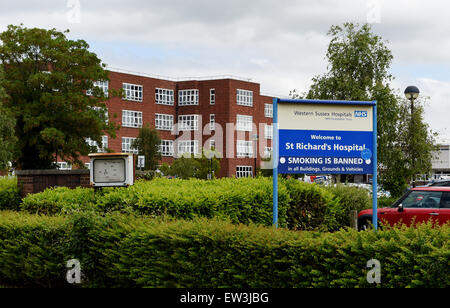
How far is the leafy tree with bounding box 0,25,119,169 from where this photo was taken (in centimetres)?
4872

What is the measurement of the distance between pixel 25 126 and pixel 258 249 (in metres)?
44.4

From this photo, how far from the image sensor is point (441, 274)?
208 inches

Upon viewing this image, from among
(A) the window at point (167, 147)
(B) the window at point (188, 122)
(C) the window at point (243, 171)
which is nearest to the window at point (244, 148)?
(C) the window at point (243, 171)

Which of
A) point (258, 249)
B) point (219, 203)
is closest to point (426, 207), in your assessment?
point (219, 203)

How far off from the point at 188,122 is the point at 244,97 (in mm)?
8444

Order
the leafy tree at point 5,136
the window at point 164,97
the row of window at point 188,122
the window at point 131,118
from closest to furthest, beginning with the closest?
the leafy tree at point 5,136 → the window at point 131,118 → the row of window at point 188,122 → the window at point 164,97

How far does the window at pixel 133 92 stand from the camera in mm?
79250

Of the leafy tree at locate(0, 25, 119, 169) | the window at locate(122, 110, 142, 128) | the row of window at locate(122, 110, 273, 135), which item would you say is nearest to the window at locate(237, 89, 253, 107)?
the row of window at locate(122, 110, 273, 135)

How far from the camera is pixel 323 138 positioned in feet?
32.8

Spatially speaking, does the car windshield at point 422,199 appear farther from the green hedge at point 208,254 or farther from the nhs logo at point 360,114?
the green hedge at point 208,254

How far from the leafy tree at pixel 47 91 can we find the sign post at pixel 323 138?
39.8 metres

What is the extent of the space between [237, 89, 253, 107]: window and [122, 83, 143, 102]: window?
1330 centimetres

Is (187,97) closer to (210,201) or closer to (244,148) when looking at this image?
(244,148)
